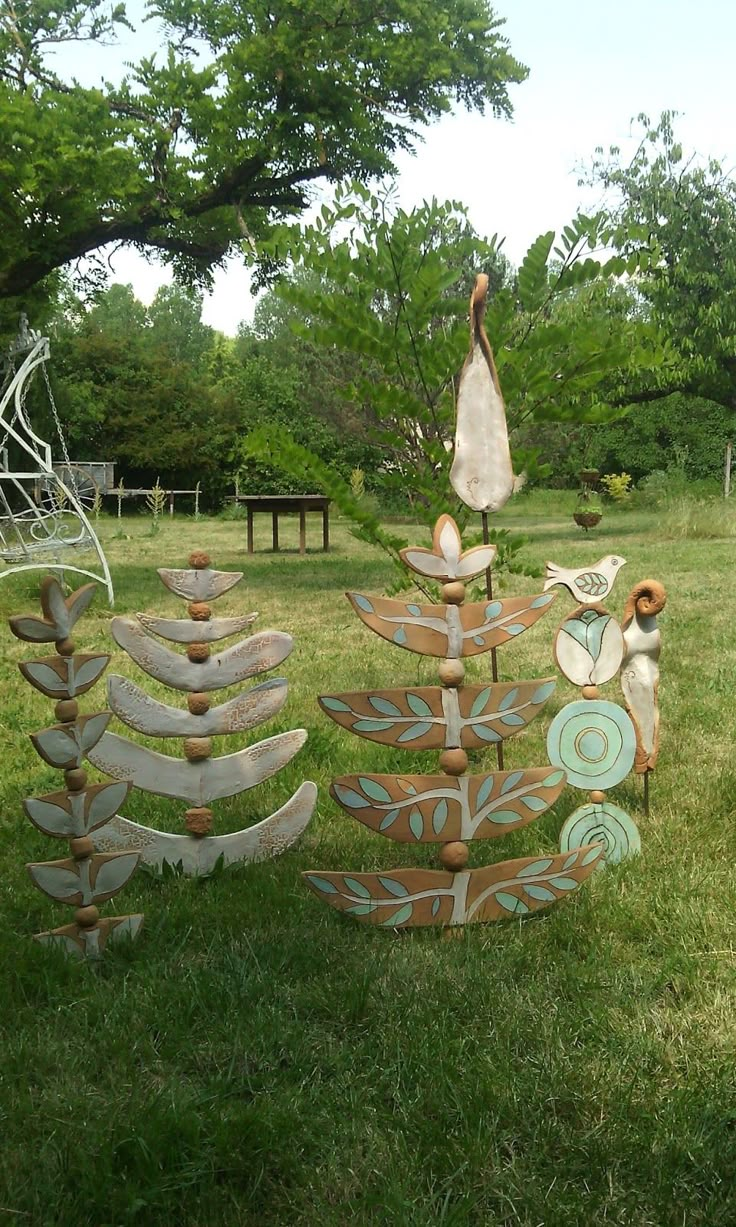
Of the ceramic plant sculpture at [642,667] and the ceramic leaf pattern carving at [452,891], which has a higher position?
the ceramic plant sculpture at [642,667]

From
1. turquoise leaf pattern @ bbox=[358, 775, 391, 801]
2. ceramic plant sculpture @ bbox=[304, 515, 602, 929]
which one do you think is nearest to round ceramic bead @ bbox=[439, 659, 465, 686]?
ceramic plant sculpture @ bbox=[304, 515, 602, 929]

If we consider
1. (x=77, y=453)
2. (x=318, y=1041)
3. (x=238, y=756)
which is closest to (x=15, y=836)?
(x=238, y=756)

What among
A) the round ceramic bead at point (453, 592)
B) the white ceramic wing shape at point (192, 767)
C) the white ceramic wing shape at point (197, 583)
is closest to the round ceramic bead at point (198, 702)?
the white ceramic wing shape at point (192, 767)

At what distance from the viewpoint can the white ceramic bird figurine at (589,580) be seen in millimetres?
3098

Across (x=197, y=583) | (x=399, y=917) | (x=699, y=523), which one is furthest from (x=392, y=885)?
(x=699, y=523)

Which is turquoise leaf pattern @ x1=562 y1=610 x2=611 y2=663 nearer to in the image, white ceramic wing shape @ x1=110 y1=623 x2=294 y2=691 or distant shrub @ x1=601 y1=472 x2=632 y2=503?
white ceramic wing shape @ x1=110 y1=623 x2=294 y2=691

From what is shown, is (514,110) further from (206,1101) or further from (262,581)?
(206,1101)

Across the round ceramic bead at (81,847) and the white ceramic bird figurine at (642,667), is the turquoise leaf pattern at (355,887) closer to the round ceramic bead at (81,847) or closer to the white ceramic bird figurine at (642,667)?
the round ceramic bead at (81,847)

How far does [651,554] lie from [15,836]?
1020cm

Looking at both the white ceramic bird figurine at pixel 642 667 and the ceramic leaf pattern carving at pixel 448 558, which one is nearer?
the ceramic leaf pattern carving at pixel 448 558

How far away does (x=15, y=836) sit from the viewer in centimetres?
341

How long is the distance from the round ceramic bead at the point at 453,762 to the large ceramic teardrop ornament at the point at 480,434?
0.80m

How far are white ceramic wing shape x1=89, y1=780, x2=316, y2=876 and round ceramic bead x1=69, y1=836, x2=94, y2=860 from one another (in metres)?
0.37

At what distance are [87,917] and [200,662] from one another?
828mm
